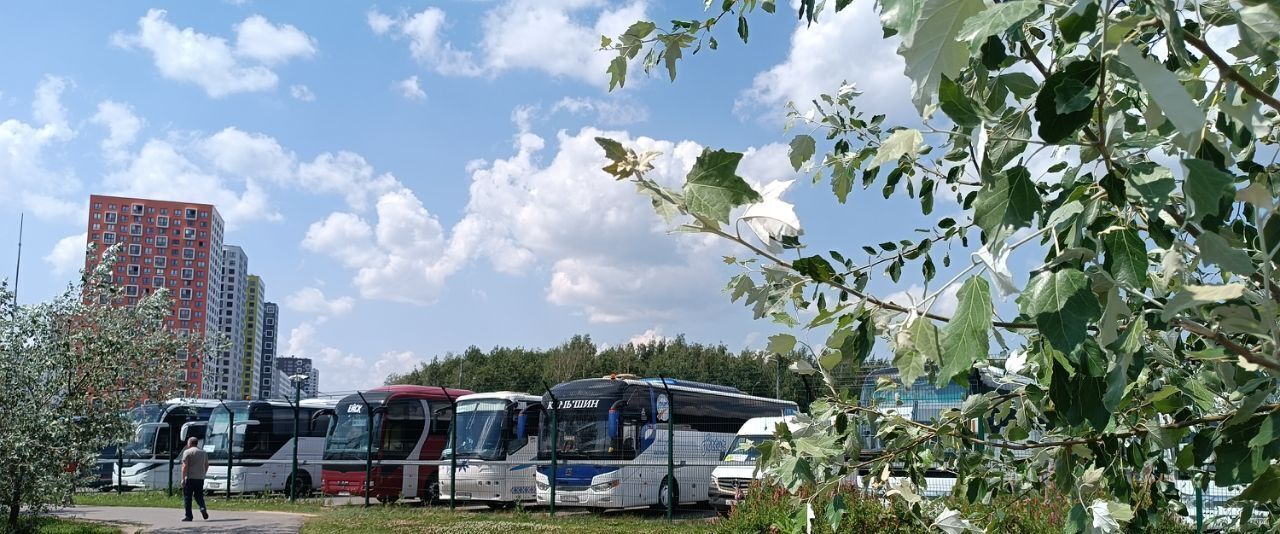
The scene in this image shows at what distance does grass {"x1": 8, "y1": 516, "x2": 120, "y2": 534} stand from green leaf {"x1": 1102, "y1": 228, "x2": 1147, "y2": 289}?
41.3 feet

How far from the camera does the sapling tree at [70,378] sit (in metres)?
10.3

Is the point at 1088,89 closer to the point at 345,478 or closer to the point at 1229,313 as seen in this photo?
the point at 1229,313

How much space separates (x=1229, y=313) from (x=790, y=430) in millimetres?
1121

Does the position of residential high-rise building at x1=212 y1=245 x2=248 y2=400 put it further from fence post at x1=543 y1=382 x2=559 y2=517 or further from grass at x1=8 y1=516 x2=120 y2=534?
fence post at x1=543 y1=382 x2=559 y2=517

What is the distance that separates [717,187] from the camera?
1.31 meters

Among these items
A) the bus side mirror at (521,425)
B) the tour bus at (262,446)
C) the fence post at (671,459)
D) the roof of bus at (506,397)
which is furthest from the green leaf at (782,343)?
the tour bus at (262,446)

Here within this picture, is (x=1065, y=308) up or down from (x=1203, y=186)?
down

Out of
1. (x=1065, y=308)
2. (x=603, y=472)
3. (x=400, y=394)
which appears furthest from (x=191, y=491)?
(x=1065, y=308)

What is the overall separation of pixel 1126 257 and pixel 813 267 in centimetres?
52

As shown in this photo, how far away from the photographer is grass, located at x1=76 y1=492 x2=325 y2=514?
18453 millimetres

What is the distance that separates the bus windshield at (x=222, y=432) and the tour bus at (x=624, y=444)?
971cm

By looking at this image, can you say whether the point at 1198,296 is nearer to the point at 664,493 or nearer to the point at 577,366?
the point at 664,493

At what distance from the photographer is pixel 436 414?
800 inches

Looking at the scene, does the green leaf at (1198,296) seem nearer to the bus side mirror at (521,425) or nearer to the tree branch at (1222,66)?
the tree branch at (1222,66)
